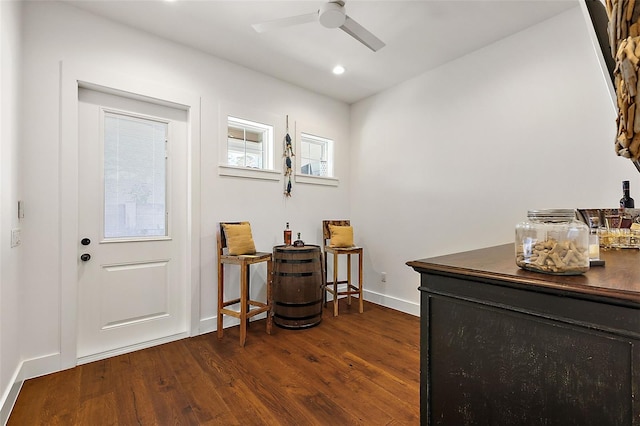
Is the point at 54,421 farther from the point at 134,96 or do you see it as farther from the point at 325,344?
the point at 134,96

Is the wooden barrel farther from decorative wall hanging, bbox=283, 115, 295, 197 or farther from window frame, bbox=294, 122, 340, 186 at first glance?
window frame, bbox=294, 122, 340, 186

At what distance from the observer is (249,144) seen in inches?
131

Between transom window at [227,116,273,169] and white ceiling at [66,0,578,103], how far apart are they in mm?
610

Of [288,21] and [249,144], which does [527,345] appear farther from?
[249,144]

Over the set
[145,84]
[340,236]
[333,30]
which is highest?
[333,30]

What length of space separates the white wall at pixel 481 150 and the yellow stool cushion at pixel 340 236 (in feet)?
1.48

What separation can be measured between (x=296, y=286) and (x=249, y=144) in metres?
1.61

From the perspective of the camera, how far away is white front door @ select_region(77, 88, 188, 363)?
2383 millimetres

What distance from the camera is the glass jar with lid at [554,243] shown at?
81cm

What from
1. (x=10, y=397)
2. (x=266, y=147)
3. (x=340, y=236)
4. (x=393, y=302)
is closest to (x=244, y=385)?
(x=10, y=397)

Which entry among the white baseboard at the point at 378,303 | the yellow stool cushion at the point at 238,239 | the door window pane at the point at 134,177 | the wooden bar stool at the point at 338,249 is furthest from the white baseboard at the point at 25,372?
the wooden bar stool at the point at 338,249

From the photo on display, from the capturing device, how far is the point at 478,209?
2.89 m

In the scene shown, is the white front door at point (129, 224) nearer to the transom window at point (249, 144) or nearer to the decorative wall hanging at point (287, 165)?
the transom window at point (249, 144)

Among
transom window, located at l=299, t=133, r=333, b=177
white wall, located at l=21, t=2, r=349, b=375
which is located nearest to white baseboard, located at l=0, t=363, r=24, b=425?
white wall, located at l=21, t=2, r=349, b=375
